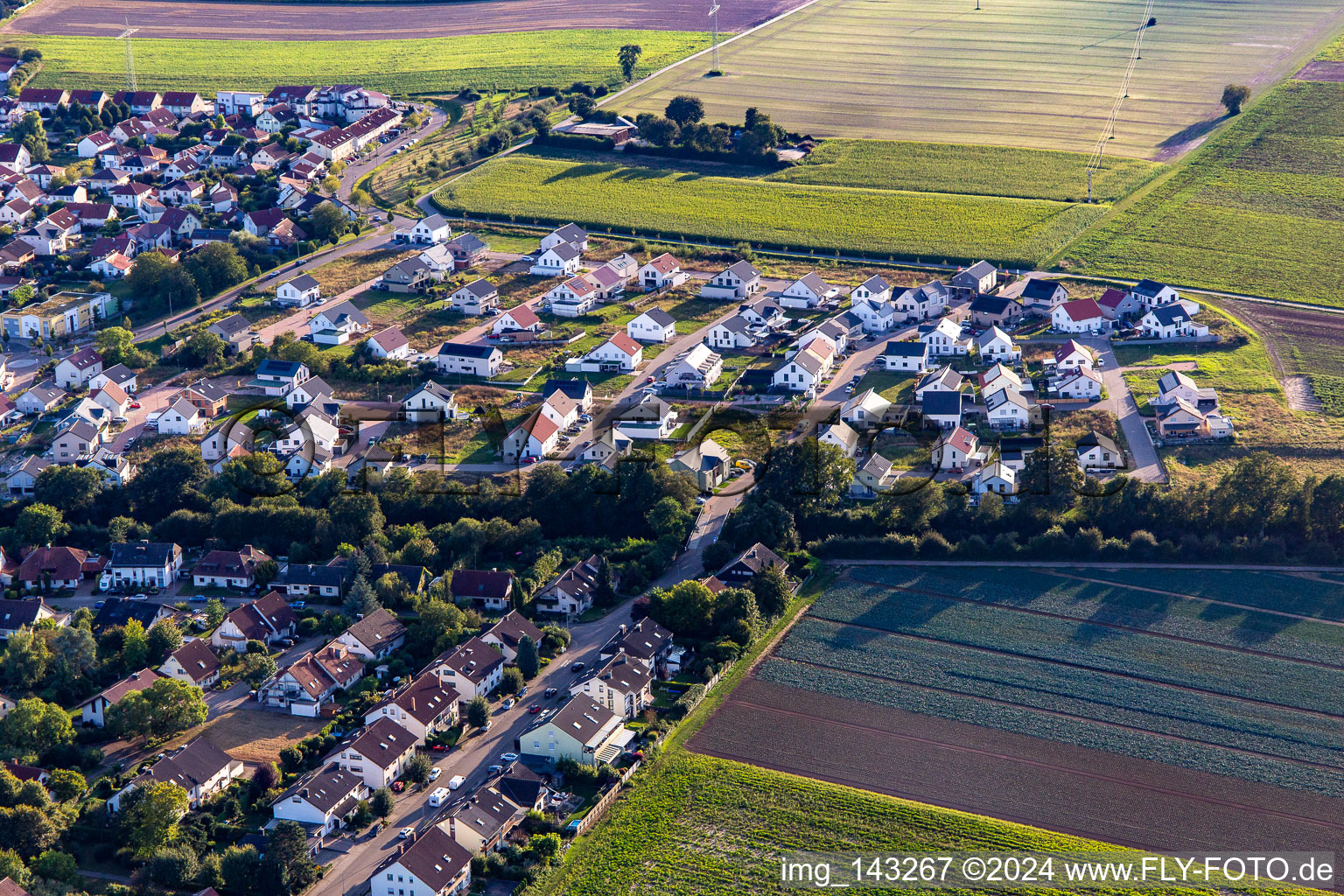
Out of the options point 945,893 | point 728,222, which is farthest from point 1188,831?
point 728,222

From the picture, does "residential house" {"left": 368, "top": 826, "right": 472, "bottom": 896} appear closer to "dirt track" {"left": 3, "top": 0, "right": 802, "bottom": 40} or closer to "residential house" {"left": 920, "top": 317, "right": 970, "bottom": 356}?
"residential house" {"left": 920, "top": 317, "right": 970, "bottom": 356}

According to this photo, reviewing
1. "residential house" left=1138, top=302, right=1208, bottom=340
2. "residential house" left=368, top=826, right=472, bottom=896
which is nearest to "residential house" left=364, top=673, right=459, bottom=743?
"residential house" left=368, top=826, right=472, bottom=896

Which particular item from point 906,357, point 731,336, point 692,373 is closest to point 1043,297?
point 906,357

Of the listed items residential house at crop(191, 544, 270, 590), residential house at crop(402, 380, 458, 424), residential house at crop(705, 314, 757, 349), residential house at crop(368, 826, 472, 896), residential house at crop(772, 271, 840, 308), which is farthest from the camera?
residential house at crop(772, 271, 840, 308)

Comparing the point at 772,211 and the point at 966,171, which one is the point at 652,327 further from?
the point at 966,171

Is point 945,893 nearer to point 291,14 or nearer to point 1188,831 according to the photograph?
point 1188,831

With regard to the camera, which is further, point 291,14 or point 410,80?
point 291,14

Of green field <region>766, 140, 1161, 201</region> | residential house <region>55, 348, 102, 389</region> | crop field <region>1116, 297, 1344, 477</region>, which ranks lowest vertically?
residential house <region>55, 348, 102, 389</region>
